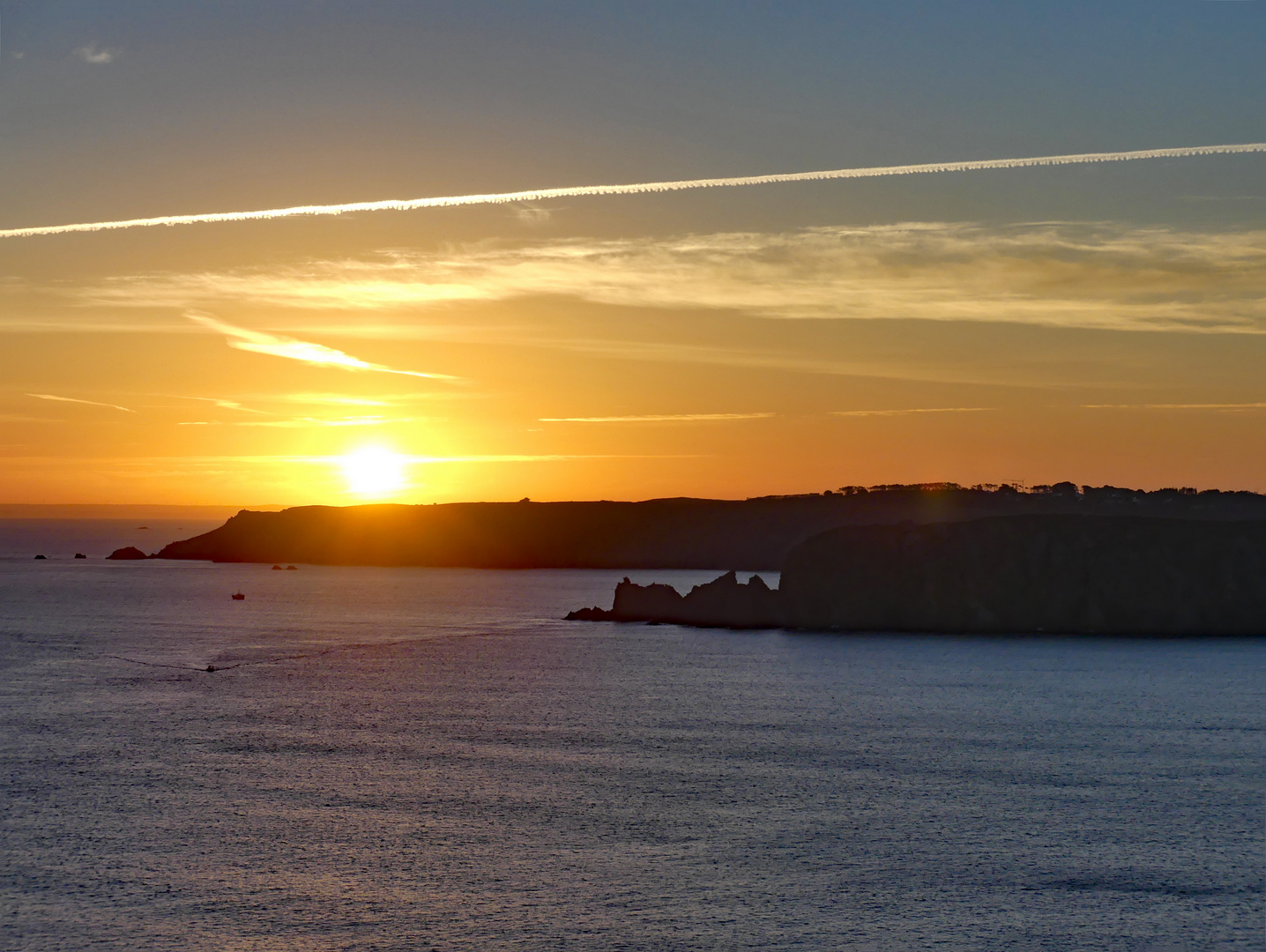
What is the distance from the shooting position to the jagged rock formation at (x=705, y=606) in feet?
A: 349

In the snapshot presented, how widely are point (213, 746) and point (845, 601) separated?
70851mm

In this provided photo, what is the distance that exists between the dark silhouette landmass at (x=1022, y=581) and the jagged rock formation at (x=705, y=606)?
168mm

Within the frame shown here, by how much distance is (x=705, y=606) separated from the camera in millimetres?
108188

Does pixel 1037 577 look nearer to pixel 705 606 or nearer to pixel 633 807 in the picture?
pixel 705 606

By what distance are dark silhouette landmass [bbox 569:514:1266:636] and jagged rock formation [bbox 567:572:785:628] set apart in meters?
0.17

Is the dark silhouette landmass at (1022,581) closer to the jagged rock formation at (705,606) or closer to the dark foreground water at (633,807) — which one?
the jagged rock formation at (705,606)

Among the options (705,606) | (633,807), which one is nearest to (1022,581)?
(705,606)

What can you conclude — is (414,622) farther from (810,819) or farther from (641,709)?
(810,819)

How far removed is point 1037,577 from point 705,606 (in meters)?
30.5

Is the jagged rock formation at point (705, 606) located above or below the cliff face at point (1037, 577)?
below

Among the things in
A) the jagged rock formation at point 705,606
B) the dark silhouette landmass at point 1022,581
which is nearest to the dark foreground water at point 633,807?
the dark silhouette landmass at point 1022,581

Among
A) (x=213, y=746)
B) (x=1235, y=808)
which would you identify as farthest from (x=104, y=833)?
(x=1235, y=808)

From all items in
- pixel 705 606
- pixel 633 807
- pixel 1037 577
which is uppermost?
pixel 1037 577

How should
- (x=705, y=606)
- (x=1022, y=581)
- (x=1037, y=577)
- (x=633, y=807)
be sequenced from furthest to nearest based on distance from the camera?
1. (x=705, y=606)
2. (x=1022, y=581)
3. (x=1037, y=577)
4. (x=633, y=807)
